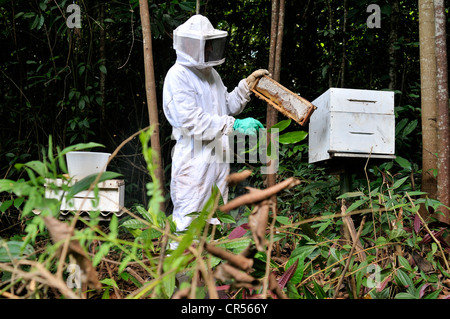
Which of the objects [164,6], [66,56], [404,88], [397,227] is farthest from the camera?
[404,88]

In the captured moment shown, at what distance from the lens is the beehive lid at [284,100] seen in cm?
278

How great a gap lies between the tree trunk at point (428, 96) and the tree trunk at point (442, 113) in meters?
0.08

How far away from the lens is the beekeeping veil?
3105 mm

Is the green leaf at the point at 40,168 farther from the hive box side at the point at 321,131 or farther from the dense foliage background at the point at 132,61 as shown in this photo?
the dense foliage background at the point at 132,61

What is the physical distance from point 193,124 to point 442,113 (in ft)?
5.37

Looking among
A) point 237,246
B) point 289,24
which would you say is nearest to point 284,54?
point 289,24

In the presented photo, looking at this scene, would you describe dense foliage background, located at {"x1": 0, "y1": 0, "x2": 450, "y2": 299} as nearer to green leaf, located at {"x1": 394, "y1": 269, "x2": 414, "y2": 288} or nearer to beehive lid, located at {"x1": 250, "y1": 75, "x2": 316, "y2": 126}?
beehive lid, located at {"x1": 250, "y1": 75, "x2": 316, "y2": 126}

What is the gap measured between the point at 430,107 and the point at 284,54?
3248mm

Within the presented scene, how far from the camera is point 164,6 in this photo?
14.4 ft

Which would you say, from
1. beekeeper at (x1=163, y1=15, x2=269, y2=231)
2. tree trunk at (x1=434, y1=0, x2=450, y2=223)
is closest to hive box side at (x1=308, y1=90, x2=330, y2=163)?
beekeeper at (x1=163, y1=15, x2=269, y2=231)

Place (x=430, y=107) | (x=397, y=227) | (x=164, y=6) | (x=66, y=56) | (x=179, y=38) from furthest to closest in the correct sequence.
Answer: (x=66, y=56), (x=164, y=6), (x=179, y=38), (x=430, y=107), (x=397, y=227)

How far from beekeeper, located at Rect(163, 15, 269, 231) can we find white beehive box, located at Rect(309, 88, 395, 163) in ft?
2.00

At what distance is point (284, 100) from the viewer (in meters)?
2.89

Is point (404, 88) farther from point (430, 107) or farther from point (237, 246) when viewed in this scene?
point (237, 246)
